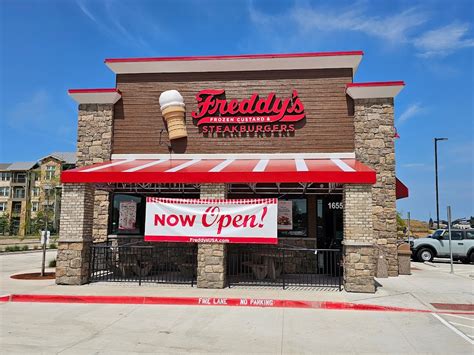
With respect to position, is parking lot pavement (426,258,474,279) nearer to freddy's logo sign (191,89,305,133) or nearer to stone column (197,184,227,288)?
freddy's logo sign (191,89,305,133)

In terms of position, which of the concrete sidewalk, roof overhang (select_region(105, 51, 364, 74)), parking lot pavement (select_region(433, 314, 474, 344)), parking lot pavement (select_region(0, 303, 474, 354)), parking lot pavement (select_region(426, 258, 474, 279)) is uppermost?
roof overhang (select_region(105, 51, 364, 74))

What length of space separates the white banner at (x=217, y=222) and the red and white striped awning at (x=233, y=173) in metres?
0.71

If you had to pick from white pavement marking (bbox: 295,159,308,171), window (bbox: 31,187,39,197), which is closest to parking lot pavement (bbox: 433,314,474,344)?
white pavement marking (bbox: 295,159,308,171)

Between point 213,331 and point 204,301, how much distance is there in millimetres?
2422

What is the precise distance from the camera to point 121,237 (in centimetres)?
1574

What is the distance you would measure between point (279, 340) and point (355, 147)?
354 inches

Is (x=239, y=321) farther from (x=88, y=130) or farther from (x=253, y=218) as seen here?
(x=88, y=130)

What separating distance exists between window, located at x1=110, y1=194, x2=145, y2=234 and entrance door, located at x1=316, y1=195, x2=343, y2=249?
6.92m

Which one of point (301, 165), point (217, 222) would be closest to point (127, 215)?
point (217, 222)

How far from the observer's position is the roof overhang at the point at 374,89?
14.2 metres

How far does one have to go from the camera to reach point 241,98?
15.4 metres

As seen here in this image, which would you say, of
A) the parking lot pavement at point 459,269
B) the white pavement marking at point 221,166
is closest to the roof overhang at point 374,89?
the white pavement marking at point 221,166

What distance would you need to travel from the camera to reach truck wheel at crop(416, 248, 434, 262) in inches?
904

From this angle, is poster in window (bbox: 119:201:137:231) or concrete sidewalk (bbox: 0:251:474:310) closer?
concrete sidewalk (bbox: 0:251:474:310)
